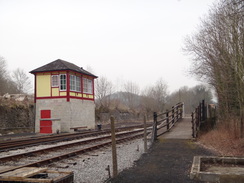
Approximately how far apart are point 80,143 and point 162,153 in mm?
5773

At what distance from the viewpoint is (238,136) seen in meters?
11.2

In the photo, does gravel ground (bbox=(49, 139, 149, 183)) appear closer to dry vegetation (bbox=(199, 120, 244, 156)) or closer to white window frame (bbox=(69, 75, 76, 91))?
dry vegetation (bbox=(199, 120, 244, 156))

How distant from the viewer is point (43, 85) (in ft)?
82.8

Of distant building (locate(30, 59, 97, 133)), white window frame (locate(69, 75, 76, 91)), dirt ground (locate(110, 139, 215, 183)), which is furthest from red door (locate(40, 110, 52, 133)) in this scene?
dirt ground (locate(110, 139, 215, 183))

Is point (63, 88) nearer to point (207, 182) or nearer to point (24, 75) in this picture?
point (207, 182)

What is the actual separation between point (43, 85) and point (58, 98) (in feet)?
7.59

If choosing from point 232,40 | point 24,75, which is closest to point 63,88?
point 232,40

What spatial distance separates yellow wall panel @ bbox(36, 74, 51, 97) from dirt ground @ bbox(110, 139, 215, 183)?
1687 centimetres

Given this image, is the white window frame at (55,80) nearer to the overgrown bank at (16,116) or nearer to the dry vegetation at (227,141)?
the overgrown bank at (16,116)

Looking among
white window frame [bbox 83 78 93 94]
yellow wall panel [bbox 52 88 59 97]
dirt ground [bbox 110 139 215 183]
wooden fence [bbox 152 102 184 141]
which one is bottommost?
dirt ground [bbox 110 139 215 183]

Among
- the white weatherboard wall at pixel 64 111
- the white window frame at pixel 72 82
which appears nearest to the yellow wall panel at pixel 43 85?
the white weatherboard wall at pixel 64 111

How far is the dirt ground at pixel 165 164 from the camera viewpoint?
564cm

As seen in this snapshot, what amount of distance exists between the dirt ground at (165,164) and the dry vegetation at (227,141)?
0.71 metres

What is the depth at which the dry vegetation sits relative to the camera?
9191 millimetres
